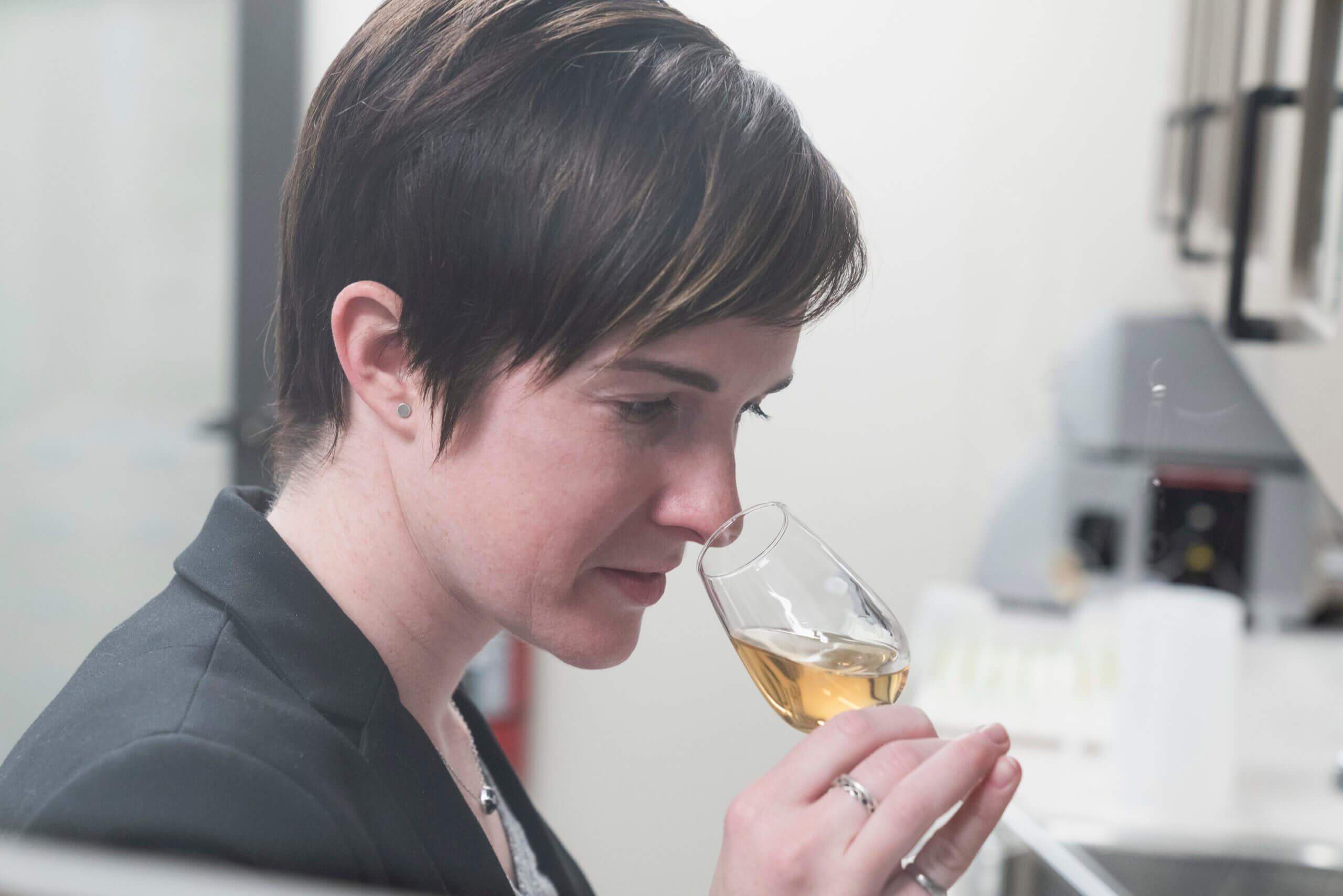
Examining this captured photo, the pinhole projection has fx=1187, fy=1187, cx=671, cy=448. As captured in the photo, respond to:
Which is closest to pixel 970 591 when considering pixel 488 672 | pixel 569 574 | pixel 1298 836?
pixel 1298 836

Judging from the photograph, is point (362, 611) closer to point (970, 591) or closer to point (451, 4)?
point (451, 4)

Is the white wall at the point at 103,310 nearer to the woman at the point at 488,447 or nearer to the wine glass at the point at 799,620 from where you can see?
the woman at the point at 488,447

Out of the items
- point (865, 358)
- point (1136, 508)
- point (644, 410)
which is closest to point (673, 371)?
point (644, 410)

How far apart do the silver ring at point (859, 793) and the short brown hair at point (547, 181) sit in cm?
15

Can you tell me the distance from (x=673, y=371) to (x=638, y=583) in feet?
0.32

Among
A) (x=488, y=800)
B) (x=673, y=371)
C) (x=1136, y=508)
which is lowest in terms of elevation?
(x=1136, y=508)

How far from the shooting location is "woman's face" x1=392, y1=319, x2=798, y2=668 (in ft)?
1.27

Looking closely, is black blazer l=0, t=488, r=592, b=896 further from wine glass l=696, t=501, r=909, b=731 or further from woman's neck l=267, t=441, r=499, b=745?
wine glass l=696, t=501, r=909, b=731

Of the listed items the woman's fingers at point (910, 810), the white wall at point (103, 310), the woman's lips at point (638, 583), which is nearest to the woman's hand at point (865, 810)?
the woman's fingers at point (910, 810)

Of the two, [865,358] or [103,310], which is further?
[103,310]

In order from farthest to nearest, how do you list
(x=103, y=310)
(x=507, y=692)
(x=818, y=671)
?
(x=103, y=310) → (x=507, y=692) → (x=818, y=671)

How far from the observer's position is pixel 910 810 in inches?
13.3

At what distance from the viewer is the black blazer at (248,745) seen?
1.03 ft

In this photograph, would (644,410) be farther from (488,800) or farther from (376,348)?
(488,800)
